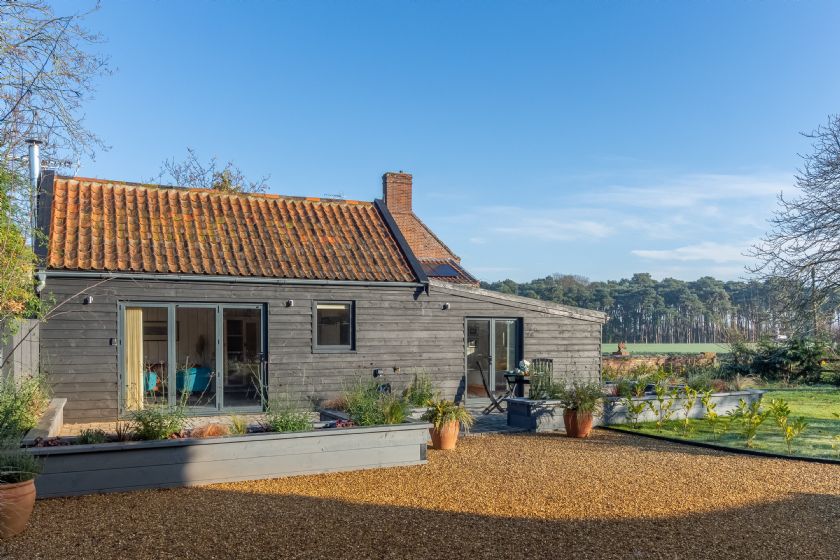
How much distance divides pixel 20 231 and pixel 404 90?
10274 mm

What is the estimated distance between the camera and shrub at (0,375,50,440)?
275 inches

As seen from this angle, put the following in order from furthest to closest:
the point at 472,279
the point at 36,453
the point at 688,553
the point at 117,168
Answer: the point at 472,279, the point at 117,168, the point at 36,453, the point at 688,553

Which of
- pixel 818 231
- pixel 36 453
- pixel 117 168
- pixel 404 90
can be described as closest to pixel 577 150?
pixel 404 90

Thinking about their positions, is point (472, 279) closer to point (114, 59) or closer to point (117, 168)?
point (117, 168)

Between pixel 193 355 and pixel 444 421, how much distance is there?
5490 millimetres

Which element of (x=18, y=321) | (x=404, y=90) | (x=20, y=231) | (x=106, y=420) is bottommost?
(x=106, y=420)

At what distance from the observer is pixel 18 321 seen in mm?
9695

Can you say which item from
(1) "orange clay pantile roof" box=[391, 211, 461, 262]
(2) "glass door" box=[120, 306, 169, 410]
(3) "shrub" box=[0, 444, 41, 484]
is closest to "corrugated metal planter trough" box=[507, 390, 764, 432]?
(2) "glass door" box=[120, 306, 169, 410]

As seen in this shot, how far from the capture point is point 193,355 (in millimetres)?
12133

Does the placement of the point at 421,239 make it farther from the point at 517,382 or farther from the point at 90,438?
the point at 90,438

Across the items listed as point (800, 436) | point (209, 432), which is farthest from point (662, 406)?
point (209, 432)

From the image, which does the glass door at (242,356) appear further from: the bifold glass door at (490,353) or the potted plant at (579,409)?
the potted plant at (579,409)

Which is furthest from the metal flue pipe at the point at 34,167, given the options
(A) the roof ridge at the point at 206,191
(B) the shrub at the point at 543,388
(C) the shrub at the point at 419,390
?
(B) the shrub at the point at 543,388

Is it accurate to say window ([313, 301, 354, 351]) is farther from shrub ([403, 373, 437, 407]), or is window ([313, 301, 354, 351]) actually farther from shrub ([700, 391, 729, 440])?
shrub ([700, 391, 729, 440])
